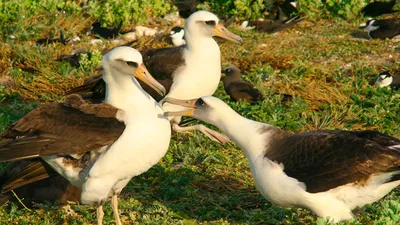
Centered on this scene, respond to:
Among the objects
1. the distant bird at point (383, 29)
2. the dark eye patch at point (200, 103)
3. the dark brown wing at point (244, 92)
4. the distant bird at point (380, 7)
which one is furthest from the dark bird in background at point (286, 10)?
the dark eye patch at point (200, 103)

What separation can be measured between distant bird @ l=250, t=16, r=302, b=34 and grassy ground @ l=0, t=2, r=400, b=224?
12 cm

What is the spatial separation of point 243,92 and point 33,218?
3.21 meters

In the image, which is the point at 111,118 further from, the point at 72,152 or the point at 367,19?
the point at 367,19

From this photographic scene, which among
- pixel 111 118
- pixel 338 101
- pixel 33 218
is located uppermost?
pixel 111 118

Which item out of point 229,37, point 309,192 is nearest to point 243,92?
point 229,37

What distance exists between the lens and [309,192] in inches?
226

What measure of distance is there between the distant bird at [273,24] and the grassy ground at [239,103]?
0.12 metres

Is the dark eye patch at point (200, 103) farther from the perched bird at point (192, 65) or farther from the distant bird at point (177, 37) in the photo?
the distant bird at point (177, 37)

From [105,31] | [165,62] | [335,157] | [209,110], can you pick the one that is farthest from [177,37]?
[335,157]

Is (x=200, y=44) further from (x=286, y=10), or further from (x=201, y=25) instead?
(x=286, y=10)

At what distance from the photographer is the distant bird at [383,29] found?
11.1 m

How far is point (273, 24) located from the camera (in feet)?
38.9

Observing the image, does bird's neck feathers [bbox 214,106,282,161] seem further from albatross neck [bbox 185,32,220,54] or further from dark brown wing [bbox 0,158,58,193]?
albatross neck [bbox 185,32,220,54]

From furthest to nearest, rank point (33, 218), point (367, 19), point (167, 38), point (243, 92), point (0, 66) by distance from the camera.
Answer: point (367, 19) → point (167, 38) → point (0, 66) → point (243, 92) → point (33, 218)
